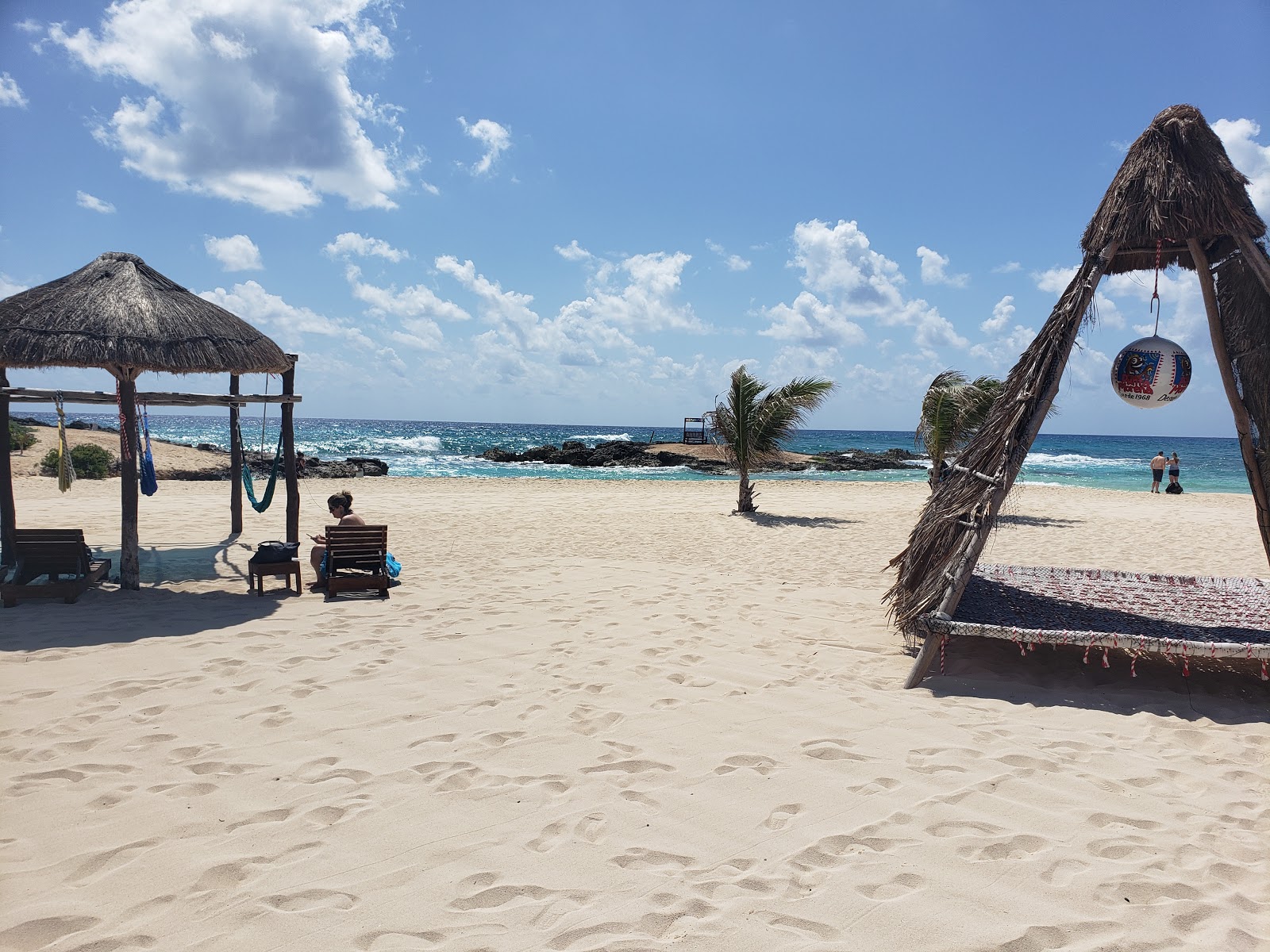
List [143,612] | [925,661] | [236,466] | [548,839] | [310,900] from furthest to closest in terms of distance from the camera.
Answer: [236,466] → [143,612] → [925,661] → [548,839] → [310,900]

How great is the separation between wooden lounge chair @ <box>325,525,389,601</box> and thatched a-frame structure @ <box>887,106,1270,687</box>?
15.4ft

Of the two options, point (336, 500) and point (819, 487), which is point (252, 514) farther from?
point (819, 487)

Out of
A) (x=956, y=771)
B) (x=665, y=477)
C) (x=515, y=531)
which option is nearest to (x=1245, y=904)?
(x=956, y=771)

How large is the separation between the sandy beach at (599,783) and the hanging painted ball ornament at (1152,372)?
183 centimetres

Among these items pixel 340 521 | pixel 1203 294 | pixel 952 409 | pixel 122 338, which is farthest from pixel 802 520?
pixel 122 338

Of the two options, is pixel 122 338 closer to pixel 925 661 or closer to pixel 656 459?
pixel 925 661

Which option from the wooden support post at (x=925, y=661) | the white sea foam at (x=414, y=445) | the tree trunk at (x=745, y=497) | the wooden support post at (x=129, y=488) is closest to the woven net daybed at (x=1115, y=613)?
the wooden support post at (x=925, y=661)

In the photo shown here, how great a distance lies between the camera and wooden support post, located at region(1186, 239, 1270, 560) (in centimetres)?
482

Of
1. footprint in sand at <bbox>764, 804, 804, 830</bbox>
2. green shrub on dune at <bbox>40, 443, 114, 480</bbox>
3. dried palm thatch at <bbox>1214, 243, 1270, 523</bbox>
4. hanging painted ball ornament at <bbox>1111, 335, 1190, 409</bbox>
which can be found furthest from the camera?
green shrub on dune at <bbox>40, 443, 114, 480</bbox>

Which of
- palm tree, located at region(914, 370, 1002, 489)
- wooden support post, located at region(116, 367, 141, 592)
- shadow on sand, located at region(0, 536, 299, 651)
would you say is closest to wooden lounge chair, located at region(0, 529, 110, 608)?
shadow on sand, located at region(0, 536, 299, 651)

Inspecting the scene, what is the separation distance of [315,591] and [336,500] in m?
1.09

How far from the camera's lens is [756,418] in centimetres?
1466

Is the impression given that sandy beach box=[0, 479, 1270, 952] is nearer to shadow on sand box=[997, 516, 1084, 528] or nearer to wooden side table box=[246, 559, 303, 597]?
wooden side table box=[246, 559, 303, 597]

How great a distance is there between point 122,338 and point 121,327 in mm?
145
